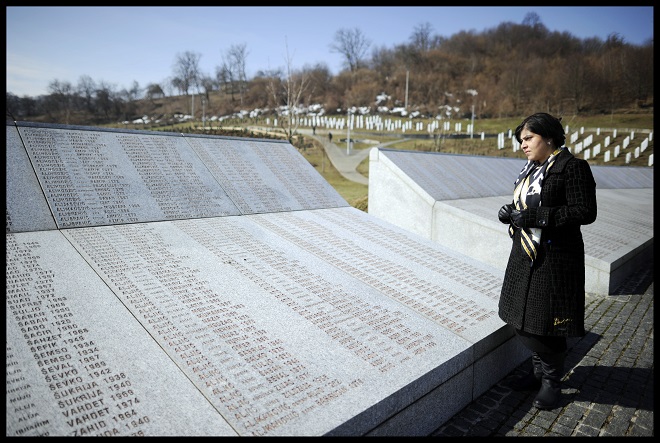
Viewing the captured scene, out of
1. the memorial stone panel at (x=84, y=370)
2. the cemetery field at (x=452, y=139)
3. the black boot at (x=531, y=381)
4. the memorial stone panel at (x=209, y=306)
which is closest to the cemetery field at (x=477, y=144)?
the cemetery field at (x=452, y=139)

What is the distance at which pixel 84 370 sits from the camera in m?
2.22

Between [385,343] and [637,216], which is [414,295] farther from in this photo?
[637,216]

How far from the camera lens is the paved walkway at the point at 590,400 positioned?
2889mm

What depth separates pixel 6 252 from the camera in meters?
3.13

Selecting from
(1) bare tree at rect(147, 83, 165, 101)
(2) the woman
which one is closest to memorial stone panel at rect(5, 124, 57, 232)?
(2) the woman

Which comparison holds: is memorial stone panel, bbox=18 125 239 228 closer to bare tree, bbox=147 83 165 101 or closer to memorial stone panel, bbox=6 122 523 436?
memorial stone panel, bbox=6 122 523 436

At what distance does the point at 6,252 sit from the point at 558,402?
4438 mm

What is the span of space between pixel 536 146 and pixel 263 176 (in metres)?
3.86

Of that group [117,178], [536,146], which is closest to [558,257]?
[536,146]

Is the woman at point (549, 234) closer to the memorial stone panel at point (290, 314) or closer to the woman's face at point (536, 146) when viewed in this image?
the woman's face at point (536, 146)

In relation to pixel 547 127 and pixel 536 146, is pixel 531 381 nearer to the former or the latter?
pixel 536 146

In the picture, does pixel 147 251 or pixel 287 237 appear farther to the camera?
pixel 287 237

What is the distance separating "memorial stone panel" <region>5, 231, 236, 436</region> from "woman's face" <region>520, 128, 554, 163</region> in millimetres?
2544

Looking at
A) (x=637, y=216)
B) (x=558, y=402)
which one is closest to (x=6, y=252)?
(x=558, y=402)
